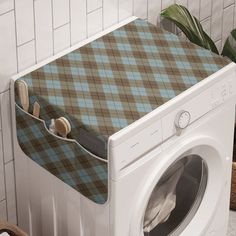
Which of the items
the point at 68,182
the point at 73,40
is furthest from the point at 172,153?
the point at 73,40

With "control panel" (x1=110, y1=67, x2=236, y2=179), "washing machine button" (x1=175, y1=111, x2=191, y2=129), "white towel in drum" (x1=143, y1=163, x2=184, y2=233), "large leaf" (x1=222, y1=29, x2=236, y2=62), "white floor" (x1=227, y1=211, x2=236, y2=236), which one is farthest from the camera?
"white floor" (x1=227, y1=211, x2=236, y2=236)

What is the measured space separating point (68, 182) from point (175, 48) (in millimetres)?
630

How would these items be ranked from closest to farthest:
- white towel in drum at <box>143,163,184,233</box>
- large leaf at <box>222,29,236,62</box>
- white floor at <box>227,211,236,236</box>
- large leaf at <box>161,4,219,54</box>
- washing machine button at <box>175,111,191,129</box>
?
washing machine button at <box>175,111,191,129</box>
white towel in drum at <box>143,163,184,233</box>
large leaf at <box>161,4,219,54</box>
large leaf at <box>222,29,236,62</box>
white floor at <box>227,211,236,236</box>

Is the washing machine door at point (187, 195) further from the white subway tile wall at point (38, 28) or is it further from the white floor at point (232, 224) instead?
the white subway tile wall at point (38, 28)

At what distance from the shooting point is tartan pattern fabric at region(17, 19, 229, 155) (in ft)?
8.65

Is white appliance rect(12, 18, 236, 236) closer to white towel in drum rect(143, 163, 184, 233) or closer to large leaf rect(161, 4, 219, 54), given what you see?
white towel in drum rect(143, 163, 184, 233)

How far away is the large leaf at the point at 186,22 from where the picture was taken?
3.18 meters

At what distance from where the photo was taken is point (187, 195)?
10.1ft

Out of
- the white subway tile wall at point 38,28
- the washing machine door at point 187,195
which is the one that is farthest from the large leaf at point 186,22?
the washing machine door at point 187,195

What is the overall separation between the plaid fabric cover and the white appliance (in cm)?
4

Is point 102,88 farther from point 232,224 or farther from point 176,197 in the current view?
point 232,224

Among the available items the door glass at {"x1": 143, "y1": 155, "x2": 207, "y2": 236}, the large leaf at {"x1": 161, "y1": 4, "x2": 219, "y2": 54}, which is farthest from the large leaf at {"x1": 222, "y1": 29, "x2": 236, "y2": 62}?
the door glass at {"x1": 143, "y1": 155, "x2": 207, "y2": 236}

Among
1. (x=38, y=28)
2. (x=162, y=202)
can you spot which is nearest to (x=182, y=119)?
(x=162, y=202)

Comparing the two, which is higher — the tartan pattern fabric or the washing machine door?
the tartan pattern fabric
